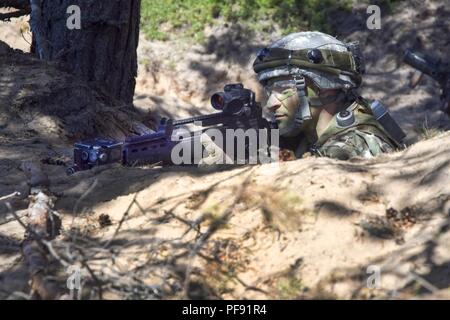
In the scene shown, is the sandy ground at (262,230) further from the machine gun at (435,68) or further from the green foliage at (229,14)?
the green foliage at (229,14)

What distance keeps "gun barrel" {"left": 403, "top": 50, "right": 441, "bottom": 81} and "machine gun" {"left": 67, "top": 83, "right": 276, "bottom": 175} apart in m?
5.08

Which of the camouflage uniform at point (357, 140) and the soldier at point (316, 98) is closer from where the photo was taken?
the camouflage uniform at point (357, 140)

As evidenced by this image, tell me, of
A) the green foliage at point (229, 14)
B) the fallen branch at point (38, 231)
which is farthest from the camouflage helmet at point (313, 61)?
the green foliage at point (229, 14)

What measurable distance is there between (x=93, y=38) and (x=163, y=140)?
8.96ft

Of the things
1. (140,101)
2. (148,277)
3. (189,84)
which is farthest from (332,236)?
(189,84)

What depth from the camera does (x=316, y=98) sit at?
Result: 572cm

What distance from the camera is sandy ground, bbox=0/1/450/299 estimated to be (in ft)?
12.1

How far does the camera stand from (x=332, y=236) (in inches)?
156

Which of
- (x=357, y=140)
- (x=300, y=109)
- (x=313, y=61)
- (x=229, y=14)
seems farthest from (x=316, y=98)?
(x=229, y=14)

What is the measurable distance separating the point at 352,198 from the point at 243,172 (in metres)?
0.74

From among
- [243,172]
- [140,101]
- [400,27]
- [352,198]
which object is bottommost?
[352,198]

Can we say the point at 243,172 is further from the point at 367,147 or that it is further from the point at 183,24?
the point at 183,24

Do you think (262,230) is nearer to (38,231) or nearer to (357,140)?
(38,231)

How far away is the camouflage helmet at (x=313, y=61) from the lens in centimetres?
566
